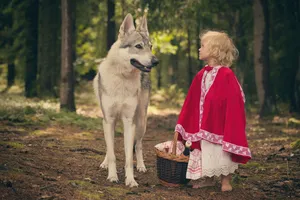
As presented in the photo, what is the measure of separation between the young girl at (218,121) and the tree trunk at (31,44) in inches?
527

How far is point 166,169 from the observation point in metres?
5.22

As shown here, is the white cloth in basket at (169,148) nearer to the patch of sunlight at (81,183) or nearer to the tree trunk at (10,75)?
the patch of sunlight at (81,183)

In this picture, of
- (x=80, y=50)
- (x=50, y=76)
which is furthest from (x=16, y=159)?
(x=80, y=50)

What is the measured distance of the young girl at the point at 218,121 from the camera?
4957mm

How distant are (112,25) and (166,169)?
44.5ft

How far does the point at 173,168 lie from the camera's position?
17.0 feet

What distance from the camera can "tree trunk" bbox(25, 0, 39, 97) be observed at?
679 inches

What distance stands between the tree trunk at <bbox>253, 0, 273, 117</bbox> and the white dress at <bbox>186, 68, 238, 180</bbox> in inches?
369

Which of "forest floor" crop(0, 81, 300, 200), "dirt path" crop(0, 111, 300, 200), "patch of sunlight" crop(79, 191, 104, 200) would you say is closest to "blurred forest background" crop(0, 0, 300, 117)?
Result: "forest floor" crop(0, 81, 300, 200)

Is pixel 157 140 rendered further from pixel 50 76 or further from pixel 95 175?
pixel 50 76

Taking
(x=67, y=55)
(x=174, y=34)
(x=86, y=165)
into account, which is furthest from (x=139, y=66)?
(x=174, y=34)

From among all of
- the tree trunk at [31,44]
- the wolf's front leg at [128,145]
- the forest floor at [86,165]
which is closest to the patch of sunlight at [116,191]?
the forest floor at [86,165]

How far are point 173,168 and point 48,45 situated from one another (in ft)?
43.7

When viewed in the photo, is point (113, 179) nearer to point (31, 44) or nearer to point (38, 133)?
point (38, 133)
